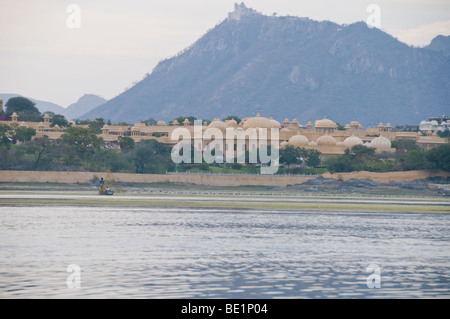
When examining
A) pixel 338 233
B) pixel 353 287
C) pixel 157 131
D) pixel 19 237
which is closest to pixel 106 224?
pixel 19 237

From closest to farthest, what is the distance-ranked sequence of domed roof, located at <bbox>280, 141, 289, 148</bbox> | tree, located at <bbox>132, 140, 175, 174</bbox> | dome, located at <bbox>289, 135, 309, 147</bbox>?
tree, located at <bbox>132, 140, 175, 174</bbox>, domed roof, located at <bbox>280, 141, 289, 148</bbox>, dome, located at <bbox>289, 135, 309, 147</bbox>

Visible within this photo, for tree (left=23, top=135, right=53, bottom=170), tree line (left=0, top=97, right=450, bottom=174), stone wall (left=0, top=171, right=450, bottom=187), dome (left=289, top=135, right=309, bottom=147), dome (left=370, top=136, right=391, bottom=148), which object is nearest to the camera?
stone wall (left=0, top=171, right=450, bottom=187)

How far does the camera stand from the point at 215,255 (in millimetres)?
28922

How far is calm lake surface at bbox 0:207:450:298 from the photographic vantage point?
74.5ft

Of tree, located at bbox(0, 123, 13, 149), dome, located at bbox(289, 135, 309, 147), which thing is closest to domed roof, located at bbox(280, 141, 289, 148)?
dome, located at bbox(289, 135, 309, 147)

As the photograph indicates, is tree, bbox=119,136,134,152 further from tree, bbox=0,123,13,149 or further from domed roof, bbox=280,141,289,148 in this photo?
domed roof, bbox=280,141,289,148

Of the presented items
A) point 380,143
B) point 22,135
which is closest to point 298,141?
point 380,143

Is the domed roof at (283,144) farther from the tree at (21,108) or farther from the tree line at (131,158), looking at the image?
the tree at (21,108)

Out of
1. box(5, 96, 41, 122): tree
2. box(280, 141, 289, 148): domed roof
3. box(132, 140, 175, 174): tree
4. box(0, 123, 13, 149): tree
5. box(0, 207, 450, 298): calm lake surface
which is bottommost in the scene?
box(0, 207, 450, 298): calm lake surface

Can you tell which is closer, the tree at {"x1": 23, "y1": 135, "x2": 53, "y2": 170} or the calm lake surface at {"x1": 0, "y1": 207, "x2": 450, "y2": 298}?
the calm lake surface at {"x1": 0, "y1": 207, "x2": 450, "y2": 298}

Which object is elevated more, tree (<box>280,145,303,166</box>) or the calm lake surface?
tree (<box>280,145,303,166</box>)

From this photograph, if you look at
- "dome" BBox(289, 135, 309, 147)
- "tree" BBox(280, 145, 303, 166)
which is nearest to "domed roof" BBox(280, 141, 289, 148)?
"dome" BBox(289, 135, 309, 147)

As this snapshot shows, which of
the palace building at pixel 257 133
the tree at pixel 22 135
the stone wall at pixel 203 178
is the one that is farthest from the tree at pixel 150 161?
the palace building at pixel 257 133

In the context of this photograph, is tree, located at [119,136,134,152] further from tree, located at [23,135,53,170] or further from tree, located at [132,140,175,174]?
tree, located at [23,135,53,170]
